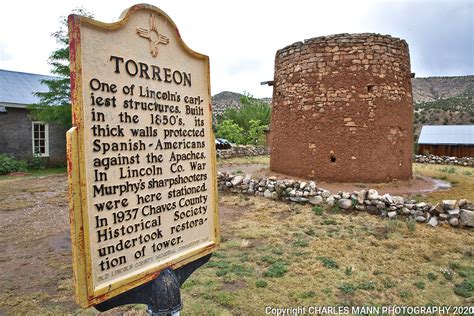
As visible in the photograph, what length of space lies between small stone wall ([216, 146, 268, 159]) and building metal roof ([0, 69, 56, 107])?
36.0ft

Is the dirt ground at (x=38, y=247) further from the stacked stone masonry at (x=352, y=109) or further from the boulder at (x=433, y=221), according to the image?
the boulder at (x=433, y=221)

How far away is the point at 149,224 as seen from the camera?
7.53 ft

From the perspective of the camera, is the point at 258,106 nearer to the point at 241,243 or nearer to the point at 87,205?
the point at 241,243

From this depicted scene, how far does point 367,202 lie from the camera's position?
7055 millimetres

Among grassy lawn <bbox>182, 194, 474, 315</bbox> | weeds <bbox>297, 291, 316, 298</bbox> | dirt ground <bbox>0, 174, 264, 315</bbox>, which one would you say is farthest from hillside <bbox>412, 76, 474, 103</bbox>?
weeds <bbox>297, 291, 316, 298</bbox>

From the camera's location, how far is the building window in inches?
687

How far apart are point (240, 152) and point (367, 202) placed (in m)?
16.2

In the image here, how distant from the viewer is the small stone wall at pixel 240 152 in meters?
21.7

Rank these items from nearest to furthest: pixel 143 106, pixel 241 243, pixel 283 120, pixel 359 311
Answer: pixel 143 106 < pixel 359 311 < pixel 241 243 < pixel 283 120

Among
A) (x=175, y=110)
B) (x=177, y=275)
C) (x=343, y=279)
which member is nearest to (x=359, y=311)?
(x=343, y=279)

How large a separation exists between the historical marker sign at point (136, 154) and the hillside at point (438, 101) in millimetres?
42107

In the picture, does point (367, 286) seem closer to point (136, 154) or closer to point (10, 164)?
point (136, 154)

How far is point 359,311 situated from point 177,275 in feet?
6.57

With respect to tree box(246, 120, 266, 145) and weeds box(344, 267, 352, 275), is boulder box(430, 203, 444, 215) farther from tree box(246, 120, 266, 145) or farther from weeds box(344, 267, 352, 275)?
tree box(246, 120, 266, 145)
